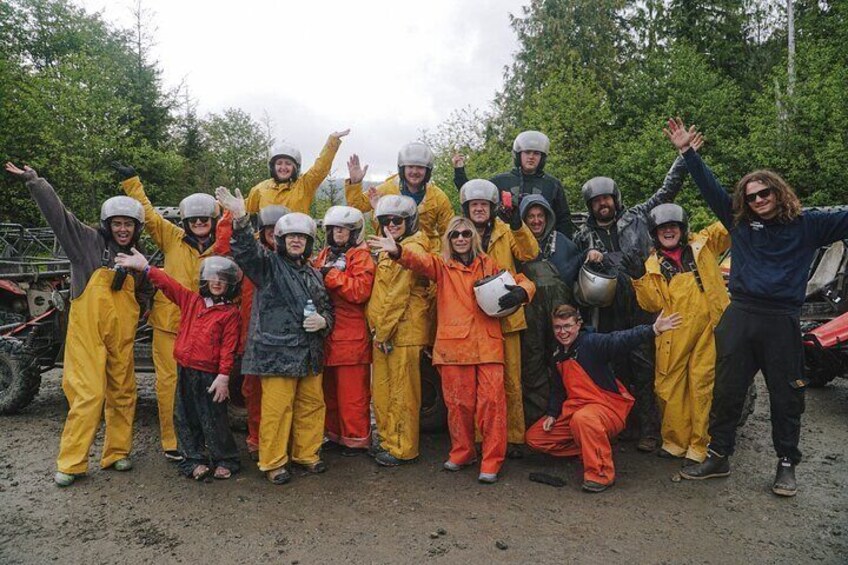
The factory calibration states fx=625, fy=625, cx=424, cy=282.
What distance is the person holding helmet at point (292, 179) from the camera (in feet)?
20.0

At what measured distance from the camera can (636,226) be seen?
559 cm

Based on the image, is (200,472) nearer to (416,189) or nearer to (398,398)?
(398,398)

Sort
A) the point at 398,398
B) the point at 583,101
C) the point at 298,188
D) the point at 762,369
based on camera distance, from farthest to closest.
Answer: the point at 583,101 < the point at 298,188 < the point at 398,398 < the point at 762,369

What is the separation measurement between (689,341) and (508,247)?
166cm

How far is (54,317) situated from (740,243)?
700cm

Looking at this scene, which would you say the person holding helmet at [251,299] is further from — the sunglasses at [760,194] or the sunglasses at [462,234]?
the sunglasses at [760,194]

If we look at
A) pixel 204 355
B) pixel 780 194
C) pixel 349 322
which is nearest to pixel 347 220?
pixel 349 322

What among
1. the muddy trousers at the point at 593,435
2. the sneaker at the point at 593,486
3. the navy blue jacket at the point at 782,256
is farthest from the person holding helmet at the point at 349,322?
the navy blue jacket at the point at 782,256

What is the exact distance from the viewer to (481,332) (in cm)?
488

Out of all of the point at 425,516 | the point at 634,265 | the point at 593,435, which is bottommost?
the point at 425,516

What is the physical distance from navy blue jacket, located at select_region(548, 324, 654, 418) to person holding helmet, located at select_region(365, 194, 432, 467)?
112 cm

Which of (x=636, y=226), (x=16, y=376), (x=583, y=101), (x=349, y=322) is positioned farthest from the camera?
(x=583, y=101)

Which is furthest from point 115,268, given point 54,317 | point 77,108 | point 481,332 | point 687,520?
point 77,108

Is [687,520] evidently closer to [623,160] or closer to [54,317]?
[54,317]
